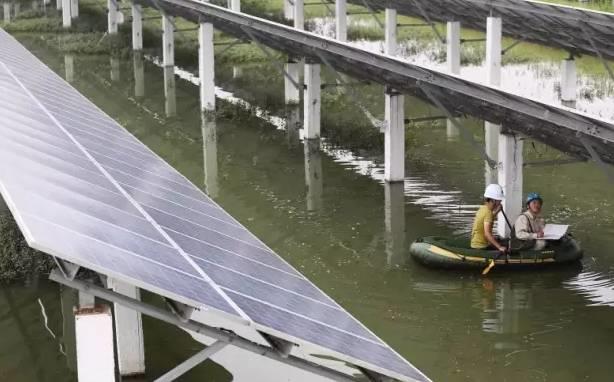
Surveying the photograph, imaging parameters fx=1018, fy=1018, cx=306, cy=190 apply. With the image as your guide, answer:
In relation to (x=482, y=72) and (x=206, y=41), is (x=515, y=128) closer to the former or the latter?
(x=206, y=41)

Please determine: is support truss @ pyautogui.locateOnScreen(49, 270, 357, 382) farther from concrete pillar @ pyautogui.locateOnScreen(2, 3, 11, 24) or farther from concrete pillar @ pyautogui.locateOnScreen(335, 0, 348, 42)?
concrete pillar @ pyautogui.locateOnScreen(2, 3, 11, 24)

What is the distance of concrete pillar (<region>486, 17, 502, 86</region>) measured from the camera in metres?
27.9

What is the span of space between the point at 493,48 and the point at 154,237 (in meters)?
20.3

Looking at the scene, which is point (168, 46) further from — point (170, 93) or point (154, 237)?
point (154, 237)

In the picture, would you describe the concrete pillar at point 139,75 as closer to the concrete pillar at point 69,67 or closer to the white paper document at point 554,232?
the concrete pillar at point 69,67

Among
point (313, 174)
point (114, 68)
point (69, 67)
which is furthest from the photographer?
point (69, 67)

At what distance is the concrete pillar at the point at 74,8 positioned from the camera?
1928 inches

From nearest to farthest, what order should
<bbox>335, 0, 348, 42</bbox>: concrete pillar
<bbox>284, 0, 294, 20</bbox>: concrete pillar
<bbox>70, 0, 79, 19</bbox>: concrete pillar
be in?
<bbox>335, 0, 348, 42</bbox>: concrete pillar
<bbox>284, 0, 294, 20</bbox>: concrete pillar
<bbox>70, 0, 79, 19</bbox>: concrete pillar

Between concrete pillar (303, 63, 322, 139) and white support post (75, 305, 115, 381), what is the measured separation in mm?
16930

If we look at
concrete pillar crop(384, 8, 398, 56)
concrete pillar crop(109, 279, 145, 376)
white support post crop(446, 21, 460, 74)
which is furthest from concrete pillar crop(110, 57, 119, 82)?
concrete pillar crop(109, 279, 145, 376)

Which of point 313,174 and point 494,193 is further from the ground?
point 494,193

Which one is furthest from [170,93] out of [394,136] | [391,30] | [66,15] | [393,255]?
[393,255]

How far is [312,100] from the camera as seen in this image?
2486 centimetres

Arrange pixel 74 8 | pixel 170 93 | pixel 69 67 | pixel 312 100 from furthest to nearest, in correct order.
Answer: pixel 74 8, pixel 69 67, pixel 170 93, pixel 312 100
